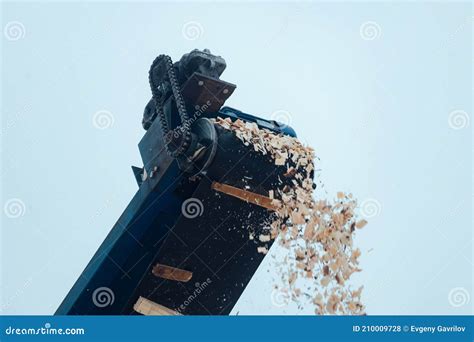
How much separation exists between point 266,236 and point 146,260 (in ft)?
2.34

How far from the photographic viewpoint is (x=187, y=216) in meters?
3.83

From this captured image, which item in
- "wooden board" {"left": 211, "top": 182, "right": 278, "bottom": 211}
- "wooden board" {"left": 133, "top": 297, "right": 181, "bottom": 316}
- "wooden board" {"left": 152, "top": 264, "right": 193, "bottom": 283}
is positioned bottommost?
"wooden board" {"left": 133, "top": 297, "right": 181, "bottom": 316}

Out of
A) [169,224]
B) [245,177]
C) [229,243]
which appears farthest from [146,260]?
[245,177]

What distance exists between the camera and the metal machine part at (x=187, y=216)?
150 inches

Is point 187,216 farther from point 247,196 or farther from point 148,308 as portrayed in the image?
point 148,308

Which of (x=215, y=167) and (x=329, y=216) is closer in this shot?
(x=215, y=167)

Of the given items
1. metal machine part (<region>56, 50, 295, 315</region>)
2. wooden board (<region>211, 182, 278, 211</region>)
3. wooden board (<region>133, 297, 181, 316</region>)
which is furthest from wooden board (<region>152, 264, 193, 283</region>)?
wooden board (<region>211, 182, 278, 211</region>)

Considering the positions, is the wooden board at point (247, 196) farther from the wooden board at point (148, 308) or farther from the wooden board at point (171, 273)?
the wooden board at point (148, 308)

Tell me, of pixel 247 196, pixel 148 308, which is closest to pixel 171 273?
pixel 148 308

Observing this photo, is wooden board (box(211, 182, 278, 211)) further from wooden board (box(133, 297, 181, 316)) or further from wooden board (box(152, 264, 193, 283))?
wooden board (box(133, 297, 181, 316))

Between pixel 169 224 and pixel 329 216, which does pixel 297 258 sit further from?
pixel 169 224

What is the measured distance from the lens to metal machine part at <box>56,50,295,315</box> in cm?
380

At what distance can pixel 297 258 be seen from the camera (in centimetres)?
404

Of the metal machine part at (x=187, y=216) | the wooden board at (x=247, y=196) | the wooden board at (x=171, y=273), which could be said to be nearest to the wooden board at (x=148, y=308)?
the metal machine part at (x=187, y=216)
